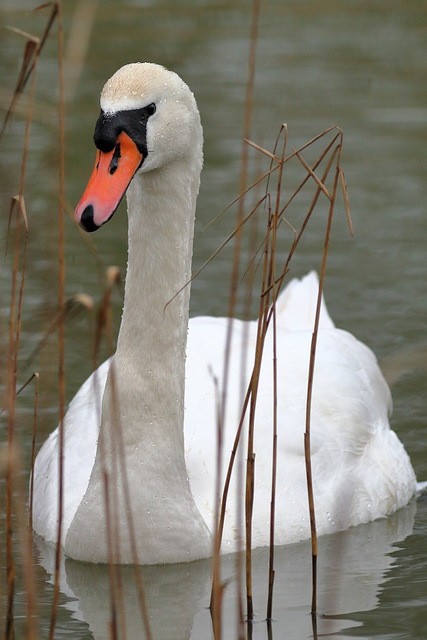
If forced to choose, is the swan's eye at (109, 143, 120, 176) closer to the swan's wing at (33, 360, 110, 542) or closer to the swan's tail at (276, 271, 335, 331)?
the swan's wing at (33, 360, 110, 542)

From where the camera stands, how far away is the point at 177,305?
4.88 m

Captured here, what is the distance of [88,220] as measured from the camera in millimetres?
3957

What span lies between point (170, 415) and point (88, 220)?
120 centimetres

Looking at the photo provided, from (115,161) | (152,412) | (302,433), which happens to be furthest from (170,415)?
(115,161)

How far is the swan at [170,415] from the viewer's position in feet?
14.5

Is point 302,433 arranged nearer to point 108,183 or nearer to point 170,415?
point 170,415

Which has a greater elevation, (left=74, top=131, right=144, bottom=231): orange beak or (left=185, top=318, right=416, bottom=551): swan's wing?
(left=74, top=131, right=144, bottom=231): orange beak

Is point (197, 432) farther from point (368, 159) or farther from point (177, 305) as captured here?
point (368, 159)

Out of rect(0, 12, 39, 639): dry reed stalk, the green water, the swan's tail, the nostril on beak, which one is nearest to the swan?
the nostril on beak

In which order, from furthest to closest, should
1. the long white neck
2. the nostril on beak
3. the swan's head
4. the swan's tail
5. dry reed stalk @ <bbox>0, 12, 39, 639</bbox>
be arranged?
the swan's tail → the long white neck → the swan's head → the nostril on beak → dry reed stalk @ <bbox>0, 12, 39, 639</bbox>

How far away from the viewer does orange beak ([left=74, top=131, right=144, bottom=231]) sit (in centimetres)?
398

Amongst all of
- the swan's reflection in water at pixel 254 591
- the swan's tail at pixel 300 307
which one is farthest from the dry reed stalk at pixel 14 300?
the swan's tail at pixel 300 307

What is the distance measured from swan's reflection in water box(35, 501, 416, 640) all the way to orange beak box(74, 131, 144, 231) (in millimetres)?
1385

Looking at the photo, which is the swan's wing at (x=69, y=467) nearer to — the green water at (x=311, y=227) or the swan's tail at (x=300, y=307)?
the green water at (x=311, y=227)
